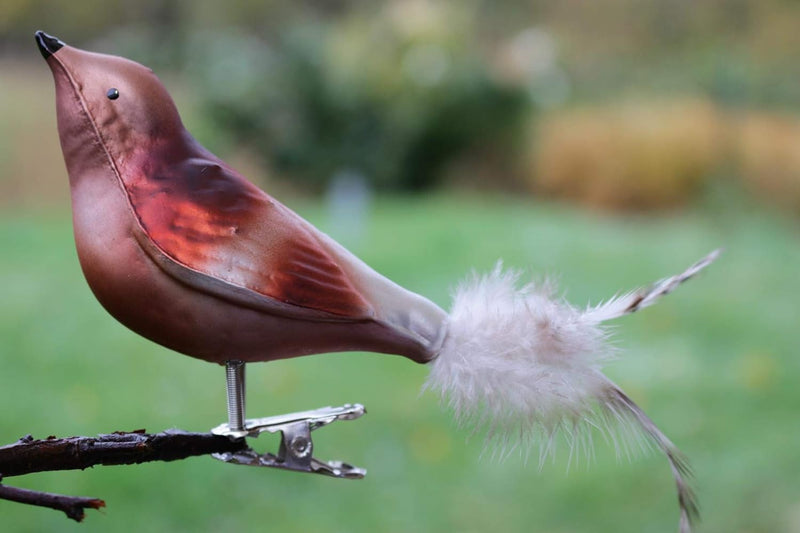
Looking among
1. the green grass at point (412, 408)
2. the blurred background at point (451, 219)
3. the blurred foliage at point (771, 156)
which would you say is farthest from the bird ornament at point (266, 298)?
the blurred foliage at point (771, 156)

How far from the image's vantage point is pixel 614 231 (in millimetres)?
2760

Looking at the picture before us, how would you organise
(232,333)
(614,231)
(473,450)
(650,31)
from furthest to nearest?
(650,31), (614,231), (473,450), (232,333)

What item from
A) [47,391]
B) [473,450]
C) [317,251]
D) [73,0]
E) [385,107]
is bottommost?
[473,450]

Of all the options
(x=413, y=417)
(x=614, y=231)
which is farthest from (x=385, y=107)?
(x=413, y=417)

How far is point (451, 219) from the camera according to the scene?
264cm

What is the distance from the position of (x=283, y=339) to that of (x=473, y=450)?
3.63 ft

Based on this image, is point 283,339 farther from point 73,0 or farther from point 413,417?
point 73,0

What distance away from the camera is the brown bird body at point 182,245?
51 centimetres

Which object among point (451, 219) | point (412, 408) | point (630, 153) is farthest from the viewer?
point (630, 153)

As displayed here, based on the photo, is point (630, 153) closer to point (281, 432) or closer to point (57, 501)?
point (281, 432)

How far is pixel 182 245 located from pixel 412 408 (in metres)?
1.22

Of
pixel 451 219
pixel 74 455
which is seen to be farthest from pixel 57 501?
pixel 451 219

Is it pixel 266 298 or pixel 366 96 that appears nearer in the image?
pixel 266 298

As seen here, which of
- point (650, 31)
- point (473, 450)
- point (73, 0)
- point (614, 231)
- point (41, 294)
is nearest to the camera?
point (473, 450)
